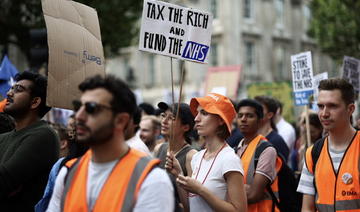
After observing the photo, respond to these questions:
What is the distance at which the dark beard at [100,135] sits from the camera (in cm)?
303

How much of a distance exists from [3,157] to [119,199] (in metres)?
1.76

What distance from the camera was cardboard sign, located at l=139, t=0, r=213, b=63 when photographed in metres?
5.12

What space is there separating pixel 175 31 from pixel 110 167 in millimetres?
2353

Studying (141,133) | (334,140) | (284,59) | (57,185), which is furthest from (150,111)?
(284,59)

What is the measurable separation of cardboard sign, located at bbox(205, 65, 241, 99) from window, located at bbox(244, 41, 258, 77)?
2216 centimetres

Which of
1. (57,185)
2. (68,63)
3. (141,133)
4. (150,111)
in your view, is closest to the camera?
(57,185)

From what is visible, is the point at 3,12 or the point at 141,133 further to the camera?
the point at 3,12

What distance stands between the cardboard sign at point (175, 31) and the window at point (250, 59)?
32318 mm

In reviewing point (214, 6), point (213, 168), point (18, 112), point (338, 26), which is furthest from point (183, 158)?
point (214, 6)

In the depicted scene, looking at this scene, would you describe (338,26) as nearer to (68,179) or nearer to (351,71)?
(351,71)

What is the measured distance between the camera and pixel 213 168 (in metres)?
4.46

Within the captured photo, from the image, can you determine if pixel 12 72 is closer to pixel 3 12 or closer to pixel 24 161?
pixel 24 161

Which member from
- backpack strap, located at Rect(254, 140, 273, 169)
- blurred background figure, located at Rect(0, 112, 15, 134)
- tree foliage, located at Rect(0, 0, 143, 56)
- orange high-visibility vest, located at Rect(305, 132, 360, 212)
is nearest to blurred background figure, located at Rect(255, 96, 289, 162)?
backpack strap, located at Rect(254, 140, 273, 169)

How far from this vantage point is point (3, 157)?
172 inches
